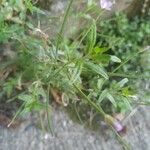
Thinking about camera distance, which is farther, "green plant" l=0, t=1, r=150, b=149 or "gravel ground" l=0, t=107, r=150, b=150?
"gravel ground" l=0, t=107, r=150, b=150

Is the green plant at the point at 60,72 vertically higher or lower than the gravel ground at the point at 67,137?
higher

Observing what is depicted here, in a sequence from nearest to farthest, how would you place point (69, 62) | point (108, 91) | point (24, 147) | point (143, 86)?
point (69, 62) < point (108, 91) < point (24, 147) < point (143, 86)

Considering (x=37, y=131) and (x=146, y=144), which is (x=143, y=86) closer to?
(x=146, y=144)

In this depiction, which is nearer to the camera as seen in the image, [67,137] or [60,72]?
[60,72]

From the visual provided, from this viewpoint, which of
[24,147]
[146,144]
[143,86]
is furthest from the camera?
[143,86]

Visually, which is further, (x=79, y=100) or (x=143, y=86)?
(x=143, y=86)

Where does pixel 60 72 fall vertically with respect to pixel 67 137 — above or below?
above

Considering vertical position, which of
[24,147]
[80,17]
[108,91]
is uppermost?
[80,17]

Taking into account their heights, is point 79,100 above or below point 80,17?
below

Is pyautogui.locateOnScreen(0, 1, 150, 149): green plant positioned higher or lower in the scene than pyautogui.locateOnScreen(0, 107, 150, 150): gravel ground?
higher

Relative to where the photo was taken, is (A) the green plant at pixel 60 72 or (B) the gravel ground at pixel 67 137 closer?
(A) the green plant at pixel 60 72

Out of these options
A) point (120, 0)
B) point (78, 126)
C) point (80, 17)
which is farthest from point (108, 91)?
point (120, 0)
